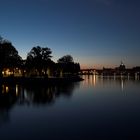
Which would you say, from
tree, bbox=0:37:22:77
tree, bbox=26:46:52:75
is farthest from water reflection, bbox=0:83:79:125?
tree, bbox=26:46:52:75

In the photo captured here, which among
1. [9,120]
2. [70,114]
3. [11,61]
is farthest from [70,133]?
[11,61]

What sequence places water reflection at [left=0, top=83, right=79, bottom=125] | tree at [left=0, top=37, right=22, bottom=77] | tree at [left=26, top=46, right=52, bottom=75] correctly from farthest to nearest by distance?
1. tree at [left=26, top=46, right=52, bottom=75]
2. tree at [left=0, top=37, right=22, bottom=77]
3. water reflection at [left=0, top=83, right=79, bottom=125]

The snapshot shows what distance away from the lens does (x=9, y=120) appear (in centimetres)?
2145

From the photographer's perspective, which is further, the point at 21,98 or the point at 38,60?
the point at 38,60

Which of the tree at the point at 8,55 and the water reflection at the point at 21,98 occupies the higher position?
the tree at the point at 8,55

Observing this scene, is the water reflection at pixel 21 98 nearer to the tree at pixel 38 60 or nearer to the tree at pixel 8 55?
the tree at pixel 8 55

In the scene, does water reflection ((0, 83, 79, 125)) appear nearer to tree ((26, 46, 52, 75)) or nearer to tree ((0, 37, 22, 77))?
tree ((0, 37, 22, 77))

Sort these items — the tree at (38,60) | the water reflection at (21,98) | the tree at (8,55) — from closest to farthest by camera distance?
the water reflection at (21,98) < the tree at (8,55) < the tree at (38,60)

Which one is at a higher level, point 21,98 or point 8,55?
point 8,55

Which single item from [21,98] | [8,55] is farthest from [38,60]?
[21,98]

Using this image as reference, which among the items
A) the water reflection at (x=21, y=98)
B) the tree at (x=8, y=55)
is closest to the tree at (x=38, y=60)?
the tree at (x=8, y=55)

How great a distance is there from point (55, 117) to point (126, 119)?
5947mm

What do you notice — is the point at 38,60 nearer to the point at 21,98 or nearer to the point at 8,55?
the point at 8,55

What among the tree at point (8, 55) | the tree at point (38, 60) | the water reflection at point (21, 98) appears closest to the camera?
the water reflection at point (21, 98)
